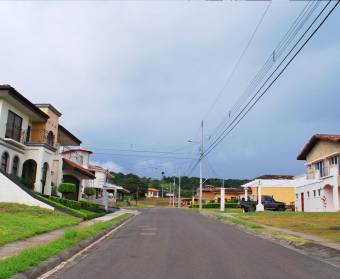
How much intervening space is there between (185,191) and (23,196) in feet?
382

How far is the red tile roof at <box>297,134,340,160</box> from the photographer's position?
43.8 meters

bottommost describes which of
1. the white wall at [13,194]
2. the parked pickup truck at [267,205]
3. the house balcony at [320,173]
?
the white wall at [13,194]

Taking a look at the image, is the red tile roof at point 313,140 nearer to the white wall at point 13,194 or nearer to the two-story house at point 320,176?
the two-story house at point 320,176

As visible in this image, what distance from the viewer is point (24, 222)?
64.0 ft

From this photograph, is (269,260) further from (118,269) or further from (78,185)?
(78,185)

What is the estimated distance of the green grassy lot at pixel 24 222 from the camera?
51.8 ft

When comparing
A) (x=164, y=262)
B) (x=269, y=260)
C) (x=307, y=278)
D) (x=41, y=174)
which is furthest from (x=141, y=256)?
(x=41, y=174)

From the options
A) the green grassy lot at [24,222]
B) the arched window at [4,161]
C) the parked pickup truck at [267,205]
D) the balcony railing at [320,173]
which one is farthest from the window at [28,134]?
the balcony railing at [320,173]

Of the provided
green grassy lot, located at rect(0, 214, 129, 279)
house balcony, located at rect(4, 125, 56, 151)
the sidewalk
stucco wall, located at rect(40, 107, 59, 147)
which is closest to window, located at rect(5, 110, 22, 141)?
house balcony, located at rect(4, 125, 56, 151)

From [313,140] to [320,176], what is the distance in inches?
158

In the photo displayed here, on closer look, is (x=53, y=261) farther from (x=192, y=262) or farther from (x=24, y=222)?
A: (x=24, y=222)

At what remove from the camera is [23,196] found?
2752cm

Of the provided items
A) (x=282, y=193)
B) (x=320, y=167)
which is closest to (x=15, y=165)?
(x=320, y=167)

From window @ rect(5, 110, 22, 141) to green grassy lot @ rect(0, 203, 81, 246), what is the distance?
762 centimetres
